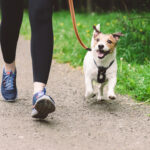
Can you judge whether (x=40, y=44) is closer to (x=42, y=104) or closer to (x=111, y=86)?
(x=42, y=104)

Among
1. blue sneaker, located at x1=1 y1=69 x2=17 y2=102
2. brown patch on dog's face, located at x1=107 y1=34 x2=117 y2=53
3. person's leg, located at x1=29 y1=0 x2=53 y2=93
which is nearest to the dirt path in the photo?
blue sneaker, located at x1=1 y1=69 x2=17 y2=102

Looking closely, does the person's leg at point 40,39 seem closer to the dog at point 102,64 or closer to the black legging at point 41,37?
the black legging at point 41,37

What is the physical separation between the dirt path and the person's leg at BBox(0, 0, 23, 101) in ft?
0.51

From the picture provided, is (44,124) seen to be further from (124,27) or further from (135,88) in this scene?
(124,27)

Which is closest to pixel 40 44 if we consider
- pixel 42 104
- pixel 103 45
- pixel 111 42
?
pixel 42 104

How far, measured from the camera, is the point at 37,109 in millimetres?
2590

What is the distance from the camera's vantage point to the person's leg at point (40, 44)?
8.70 feet

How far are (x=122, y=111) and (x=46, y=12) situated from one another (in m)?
1.33

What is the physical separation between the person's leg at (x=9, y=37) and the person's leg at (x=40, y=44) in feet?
1.27

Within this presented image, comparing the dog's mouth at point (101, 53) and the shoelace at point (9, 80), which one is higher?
the dog's mouth at point (101, 53)

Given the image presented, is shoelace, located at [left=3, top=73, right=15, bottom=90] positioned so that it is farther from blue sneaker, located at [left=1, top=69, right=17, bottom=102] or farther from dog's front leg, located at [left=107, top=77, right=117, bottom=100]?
dog's front leg, located at [left=107, top=77, right=117, bottom=100]

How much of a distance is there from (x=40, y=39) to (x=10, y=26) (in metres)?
0.52

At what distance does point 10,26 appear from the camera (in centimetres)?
312

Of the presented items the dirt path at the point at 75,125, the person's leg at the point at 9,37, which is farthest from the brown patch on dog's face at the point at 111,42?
the person's leg at the point at 9,37
